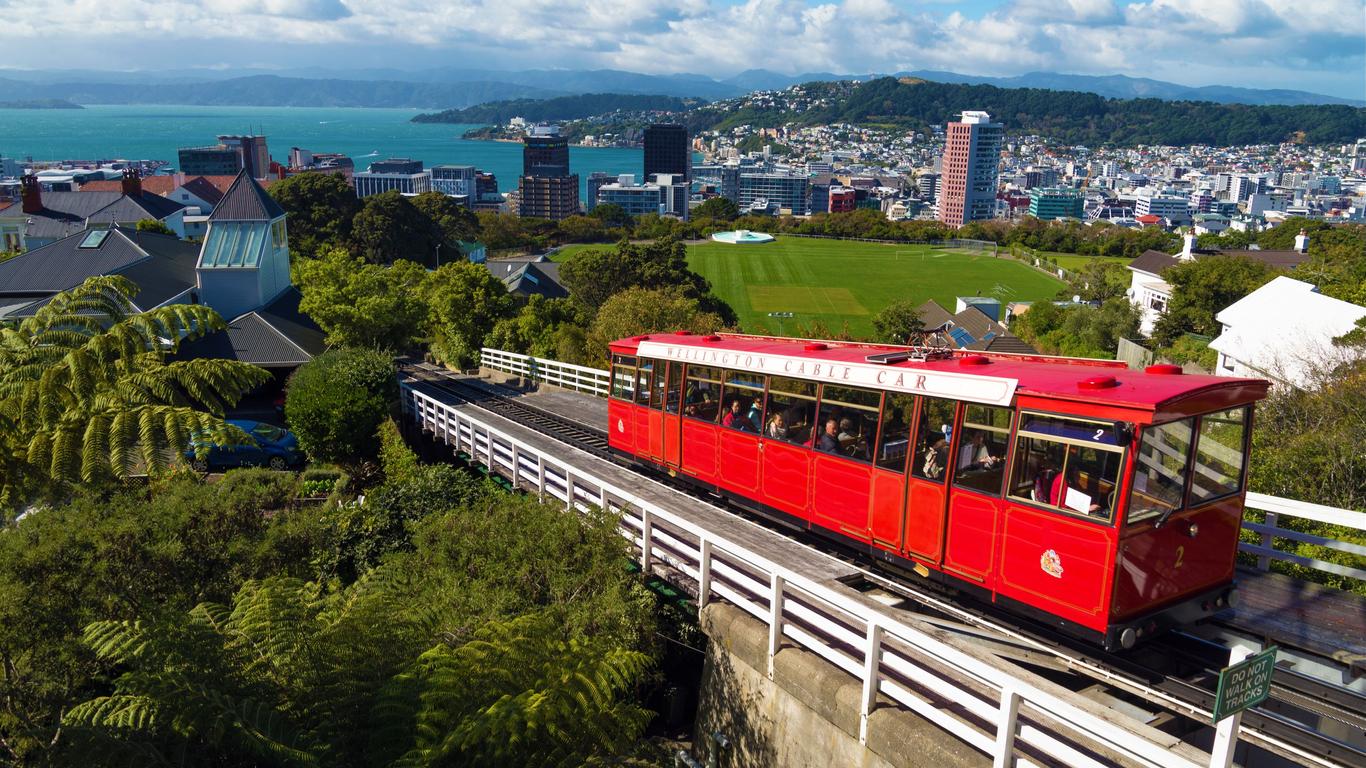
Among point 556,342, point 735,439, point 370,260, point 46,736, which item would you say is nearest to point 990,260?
point 370,260

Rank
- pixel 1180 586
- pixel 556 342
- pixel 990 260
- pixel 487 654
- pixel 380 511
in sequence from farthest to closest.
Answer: pixel 990 260
pixel 556 342
pixel 380 511
pixel 1180 586
pixel 487 654

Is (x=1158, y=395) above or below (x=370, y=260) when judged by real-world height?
above

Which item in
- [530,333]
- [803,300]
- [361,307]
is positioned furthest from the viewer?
[803,300]

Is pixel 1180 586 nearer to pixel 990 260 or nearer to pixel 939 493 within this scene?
pixel 939 493

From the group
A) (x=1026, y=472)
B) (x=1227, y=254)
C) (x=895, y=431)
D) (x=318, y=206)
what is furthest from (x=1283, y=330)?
(x=318, y=206)

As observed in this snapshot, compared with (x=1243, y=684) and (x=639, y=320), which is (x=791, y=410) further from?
(x=639, y=320)

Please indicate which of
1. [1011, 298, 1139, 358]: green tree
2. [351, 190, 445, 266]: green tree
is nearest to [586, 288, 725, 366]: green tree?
[1011, 298, 1139, 358]: green tree
